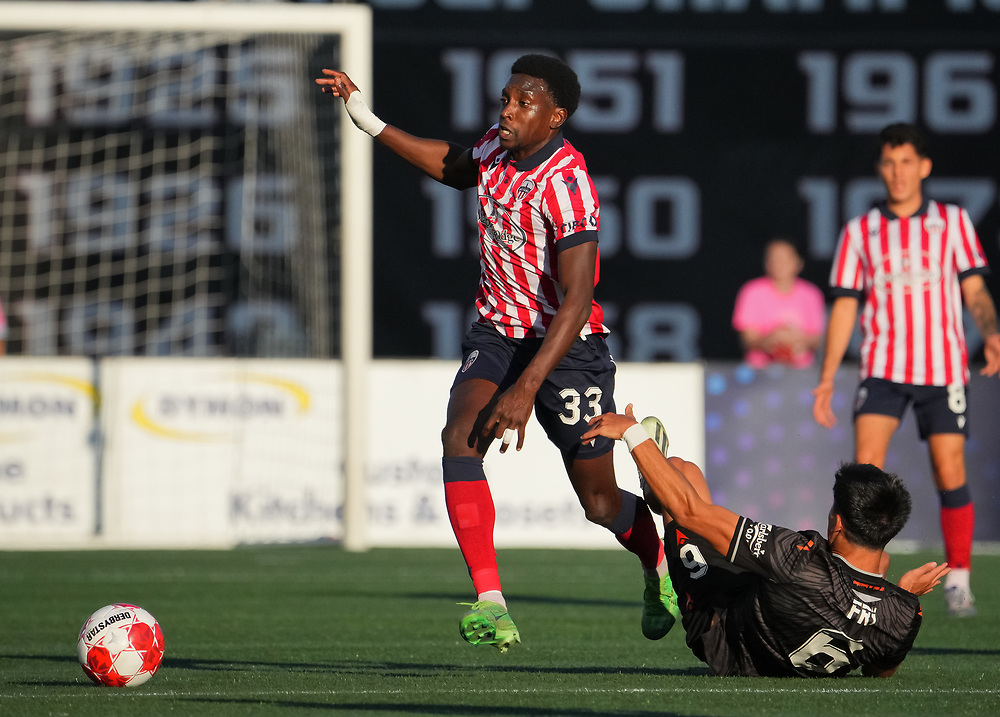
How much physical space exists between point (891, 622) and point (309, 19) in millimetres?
7309

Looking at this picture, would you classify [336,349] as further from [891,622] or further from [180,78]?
[891,622]

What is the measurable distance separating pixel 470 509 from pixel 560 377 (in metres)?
0.55

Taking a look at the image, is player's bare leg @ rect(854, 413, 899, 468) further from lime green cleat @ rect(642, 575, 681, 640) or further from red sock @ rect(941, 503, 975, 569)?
lime green cleat @ rect(642, 575, 681, 640)

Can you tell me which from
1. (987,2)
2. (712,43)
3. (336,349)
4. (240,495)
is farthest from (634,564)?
(987,2)

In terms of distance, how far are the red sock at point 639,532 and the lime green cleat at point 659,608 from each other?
0.08 metres

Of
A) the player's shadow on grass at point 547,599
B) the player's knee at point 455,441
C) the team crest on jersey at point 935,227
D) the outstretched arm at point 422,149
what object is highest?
the outstretched arm at point 422,149

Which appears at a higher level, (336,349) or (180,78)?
(180,78)

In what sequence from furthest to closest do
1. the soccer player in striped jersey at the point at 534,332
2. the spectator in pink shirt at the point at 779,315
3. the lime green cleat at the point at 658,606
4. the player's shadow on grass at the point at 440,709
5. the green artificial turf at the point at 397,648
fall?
the spectator in pink shirt at the point at 779,315 → the lime green cleat at the point at 658,606 → the soccer player in striped jersey at the point at 534,332 → the green artificial turf at the point at 397,648 → the player's shadow on grass at the point at 440,709

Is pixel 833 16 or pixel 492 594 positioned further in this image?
pixel 833 16

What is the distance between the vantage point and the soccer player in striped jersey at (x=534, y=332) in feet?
16.3

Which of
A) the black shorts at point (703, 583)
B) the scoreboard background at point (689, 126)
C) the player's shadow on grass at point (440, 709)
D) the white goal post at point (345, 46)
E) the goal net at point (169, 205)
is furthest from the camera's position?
the scoreboard background at point (689, 126)

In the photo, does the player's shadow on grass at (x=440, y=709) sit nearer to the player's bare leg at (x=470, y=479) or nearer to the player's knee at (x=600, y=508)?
the player's bare leg at (x=470, y=479)

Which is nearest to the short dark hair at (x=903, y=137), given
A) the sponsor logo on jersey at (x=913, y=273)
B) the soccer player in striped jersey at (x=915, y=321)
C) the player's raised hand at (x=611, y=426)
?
the soccer player in striped jersey at (x=915, y=321)

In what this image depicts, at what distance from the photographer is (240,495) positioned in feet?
36.5
